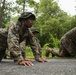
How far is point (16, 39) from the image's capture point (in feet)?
18.8

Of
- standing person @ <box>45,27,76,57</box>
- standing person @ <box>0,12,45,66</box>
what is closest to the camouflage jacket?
standing person @ <box>0,12,45,66</box>

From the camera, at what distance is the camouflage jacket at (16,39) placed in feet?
17.9

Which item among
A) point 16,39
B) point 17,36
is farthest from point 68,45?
point 16,39

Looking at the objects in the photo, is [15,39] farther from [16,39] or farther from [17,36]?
[17,36]

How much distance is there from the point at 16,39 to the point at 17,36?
16 cm

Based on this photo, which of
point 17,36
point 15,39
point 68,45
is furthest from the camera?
point 68,45

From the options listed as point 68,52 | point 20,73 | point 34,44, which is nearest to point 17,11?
point 68,52

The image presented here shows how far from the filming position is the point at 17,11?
2228 cm

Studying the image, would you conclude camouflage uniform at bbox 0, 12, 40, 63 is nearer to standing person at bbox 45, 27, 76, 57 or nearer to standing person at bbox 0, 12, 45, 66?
standing person at bbox 0, 12, 45, 66

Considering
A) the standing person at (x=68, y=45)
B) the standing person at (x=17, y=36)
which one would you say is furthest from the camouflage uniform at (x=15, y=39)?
the standing person at (x=68, y=45)

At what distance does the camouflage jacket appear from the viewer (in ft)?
17.9

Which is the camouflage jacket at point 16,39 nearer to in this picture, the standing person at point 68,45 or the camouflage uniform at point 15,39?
the camouflage uniform at point 15,39

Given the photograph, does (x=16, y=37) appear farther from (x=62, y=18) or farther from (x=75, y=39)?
(x=62, y=18)

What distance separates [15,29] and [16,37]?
178 millimetres
